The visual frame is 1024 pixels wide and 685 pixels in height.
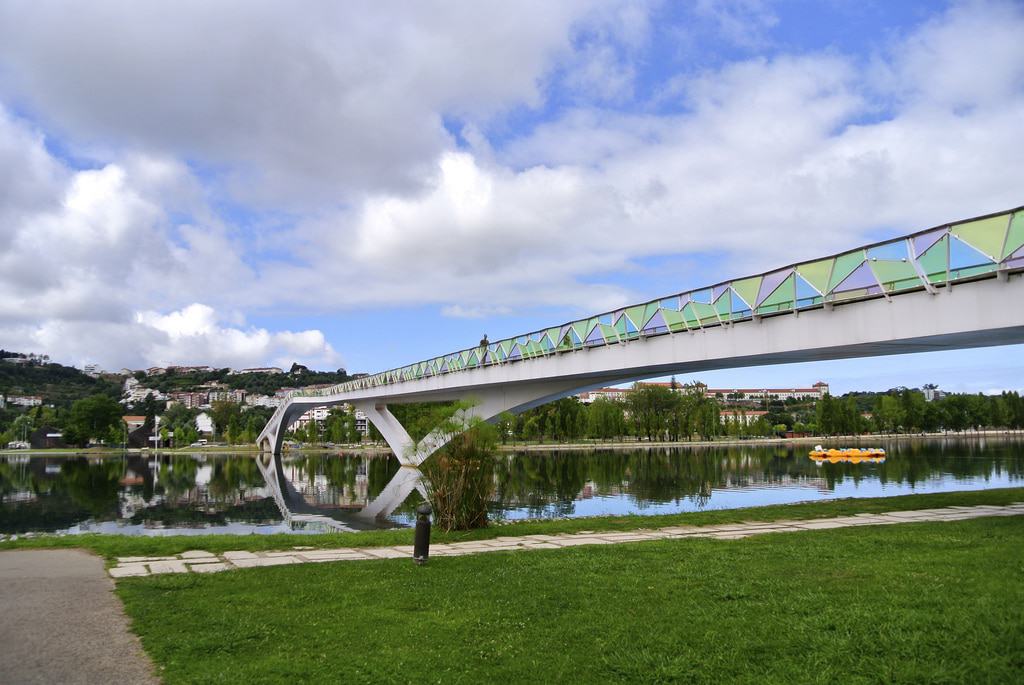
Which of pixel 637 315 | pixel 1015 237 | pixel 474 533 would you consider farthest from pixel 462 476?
pixel 1015 237

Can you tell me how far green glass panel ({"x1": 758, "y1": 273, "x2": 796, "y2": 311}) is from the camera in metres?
15.7

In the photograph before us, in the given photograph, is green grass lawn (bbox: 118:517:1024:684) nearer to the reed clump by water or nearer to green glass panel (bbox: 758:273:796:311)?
the reed clump by water

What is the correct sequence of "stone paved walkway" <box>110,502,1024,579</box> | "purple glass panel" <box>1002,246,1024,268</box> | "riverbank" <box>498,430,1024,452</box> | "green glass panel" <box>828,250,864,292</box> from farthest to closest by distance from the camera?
"riverbank" <box>498,430,1024,452</box>
"green glass panel" <box>828,250,864,292</box>
"purple glass panel" <box>1002,246,1024,268</box>
"stone paved walkway" <box>110,502,1024,579</box>

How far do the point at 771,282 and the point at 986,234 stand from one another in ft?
15.7

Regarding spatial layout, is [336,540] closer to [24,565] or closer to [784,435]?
[24,565]

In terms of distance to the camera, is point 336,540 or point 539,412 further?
point 539,412

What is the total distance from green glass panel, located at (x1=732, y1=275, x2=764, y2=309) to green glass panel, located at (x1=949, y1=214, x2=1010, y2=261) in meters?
4.69

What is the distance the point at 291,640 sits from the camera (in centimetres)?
600

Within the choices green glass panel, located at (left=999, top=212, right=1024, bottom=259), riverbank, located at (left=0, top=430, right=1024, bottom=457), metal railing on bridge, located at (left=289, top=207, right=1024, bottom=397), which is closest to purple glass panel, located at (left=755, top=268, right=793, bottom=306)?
metal railing on bridge, located at (left=289, top=207, right=1024, bottom=397)

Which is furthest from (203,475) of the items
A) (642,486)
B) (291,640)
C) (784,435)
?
(784,435)

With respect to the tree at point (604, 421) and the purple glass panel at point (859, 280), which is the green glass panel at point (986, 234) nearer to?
the purple glass panel at point (859, 280)

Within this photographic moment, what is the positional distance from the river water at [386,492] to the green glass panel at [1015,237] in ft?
34.3

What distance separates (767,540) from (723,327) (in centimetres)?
749

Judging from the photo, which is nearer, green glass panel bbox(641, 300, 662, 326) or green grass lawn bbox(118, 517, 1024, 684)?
green grass lawn bbox(118, 517, 1024, 684)
